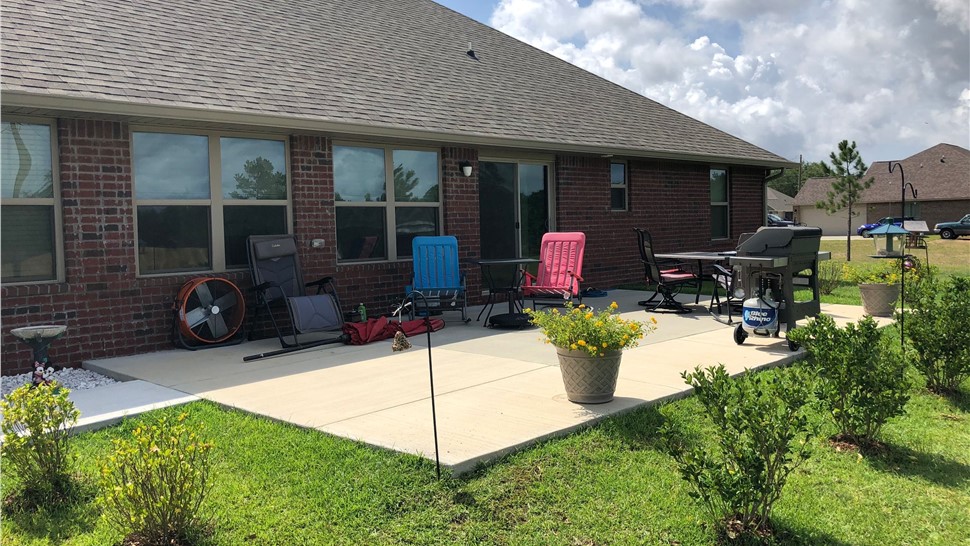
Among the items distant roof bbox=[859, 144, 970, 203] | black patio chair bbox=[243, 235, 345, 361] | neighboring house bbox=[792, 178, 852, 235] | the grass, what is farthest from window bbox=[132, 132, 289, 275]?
neighboring house bbox=[792, 178, 852, 235]

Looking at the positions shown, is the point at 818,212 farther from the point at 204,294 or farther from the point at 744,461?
the point at 744,461

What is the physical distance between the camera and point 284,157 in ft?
28.6

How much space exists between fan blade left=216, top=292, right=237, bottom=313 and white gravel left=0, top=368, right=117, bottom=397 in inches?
56.6

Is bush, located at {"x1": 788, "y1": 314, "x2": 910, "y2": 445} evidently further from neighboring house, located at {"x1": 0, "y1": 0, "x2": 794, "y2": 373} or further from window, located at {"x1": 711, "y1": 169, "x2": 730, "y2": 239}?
window, located at {"x1": 711, "y1": 169, "x2": 730, "y2": 239}

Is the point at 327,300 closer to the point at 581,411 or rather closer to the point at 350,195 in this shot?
the point at 350,195

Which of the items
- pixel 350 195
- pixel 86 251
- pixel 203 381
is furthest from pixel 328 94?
pixel 203 381

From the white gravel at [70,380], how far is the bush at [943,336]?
6406 mm

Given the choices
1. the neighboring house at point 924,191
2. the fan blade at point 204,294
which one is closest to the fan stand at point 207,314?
the fan blade at point 204,294

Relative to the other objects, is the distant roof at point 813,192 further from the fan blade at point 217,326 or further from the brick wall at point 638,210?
the fan blade at point 217,326

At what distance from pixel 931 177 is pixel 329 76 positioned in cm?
4846

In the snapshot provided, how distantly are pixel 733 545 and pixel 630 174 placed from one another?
10615 millimetres

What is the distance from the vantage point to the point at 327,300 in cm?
781

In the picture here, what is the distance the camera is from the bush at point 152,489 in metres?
3.06

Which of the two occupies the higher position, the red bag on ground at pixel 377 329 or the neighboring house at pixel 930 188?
the neighboring house at pixel 930 188
